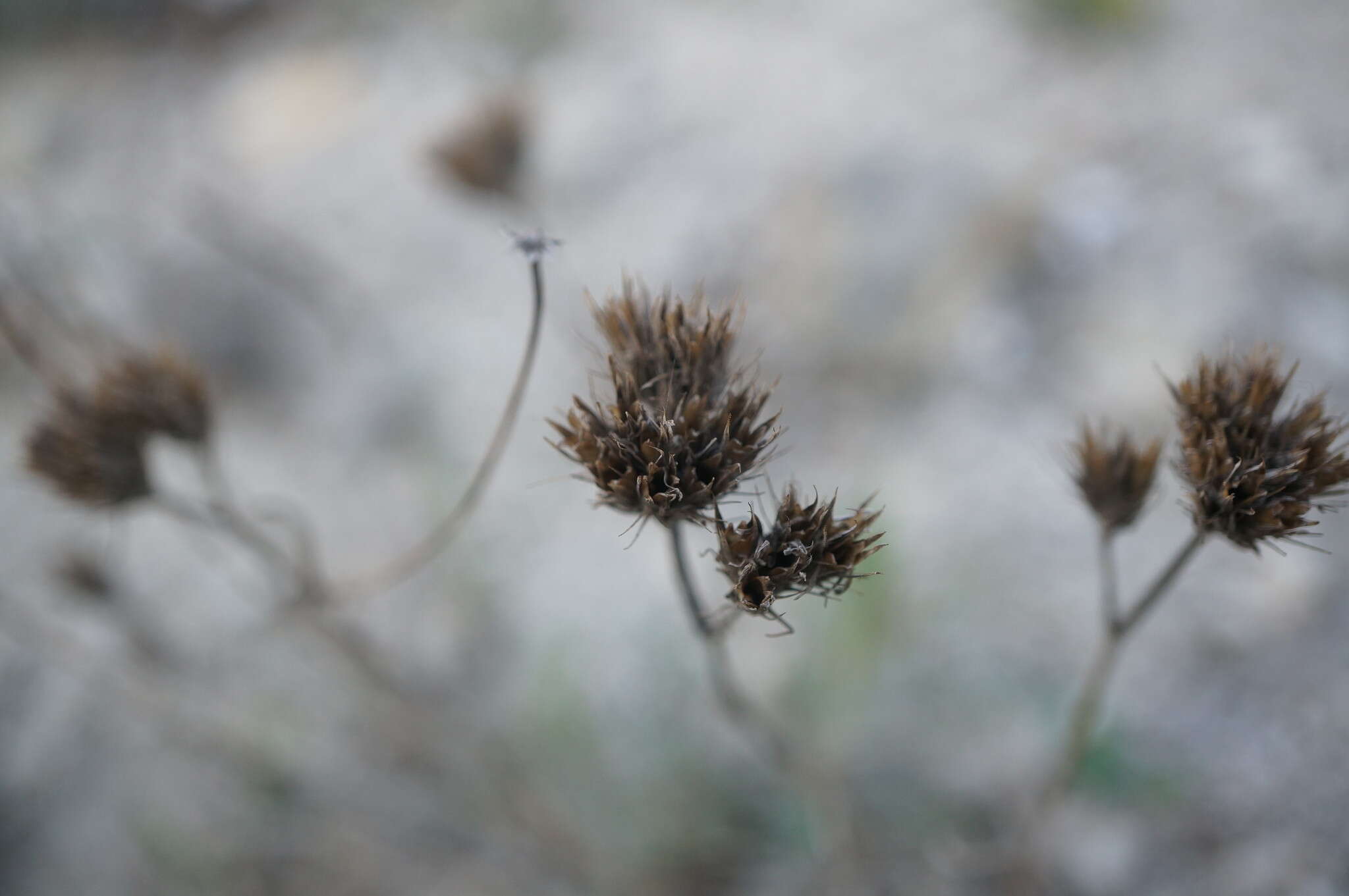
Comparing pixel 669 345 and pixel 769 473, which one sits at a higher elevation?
pixel 769 473

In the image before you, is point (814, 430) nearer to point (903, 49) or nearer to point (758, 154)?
point (758, 154)

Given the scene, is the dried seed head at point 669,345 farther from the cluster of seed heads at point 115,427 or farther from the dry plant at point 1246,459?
the cluster of seed heads at point 115,427

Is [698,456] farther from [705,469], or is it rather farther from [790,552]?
[790,552]

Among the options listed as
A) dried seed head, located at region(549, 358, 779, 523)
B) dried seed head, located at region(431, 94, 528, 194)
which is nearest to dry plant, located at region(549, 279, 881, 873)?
dried seed head, located at region(549, 358, 779, 523)

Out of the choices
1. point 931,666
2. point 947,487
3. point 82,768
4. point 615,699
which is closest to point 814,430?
point 947,487

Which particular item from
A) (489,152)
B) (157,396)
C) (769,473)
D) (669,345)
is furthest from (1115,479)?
(489,152)

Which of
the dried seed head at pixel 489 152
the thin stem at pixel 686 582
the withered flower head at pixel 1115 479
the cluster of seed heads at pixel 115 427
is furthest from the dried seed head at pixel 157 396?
the withered flower head at pixel 1115 479
